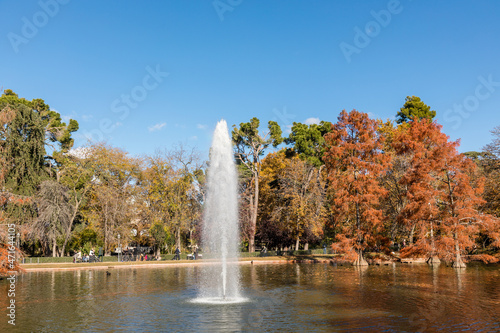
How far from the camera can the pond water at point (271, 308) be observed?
1368cm

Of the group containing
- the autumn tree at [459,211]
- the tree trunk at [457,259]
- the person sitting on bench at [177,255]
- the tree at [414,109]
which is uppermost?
the tree at [414,109]

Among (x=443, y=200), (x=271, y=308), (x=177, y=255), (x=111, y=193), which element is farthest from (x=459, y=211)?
(x=111, y=193)

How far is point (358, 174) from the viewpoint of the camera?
43.4 metres

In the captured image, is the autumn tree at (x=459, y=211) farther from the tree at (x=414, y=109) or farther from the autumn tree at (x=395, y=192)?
the tree at (x=414, y=109)

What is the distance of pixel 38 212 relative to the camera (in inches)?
1861

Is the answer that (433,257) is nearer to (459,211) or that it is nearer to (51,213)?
(459,211)

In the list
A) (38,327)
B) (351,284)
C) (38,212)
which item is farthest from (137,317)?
(38,212)

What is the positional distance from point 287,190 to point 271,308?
40409 millimetres

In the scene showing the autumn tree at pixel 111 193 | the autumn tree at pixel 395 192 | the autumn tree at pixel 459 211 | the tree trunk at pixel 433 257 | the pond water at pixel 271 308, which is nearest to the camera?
the pond water at pixel 271 308

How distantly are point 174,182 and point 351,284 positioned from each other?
112 ft

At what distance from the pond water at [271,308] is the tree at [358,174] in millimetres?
16316

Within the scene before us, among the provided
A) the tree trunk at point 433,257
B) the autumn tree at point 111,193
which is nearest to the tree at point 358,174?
the tree trunk at point 433,257

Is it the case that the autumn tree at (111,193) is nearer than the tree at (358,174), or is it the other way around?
the tree at (358,174)

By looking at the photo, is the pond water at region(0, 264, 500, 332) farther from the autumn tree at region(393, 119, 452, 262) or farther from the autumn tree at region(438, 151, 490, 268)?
the autumn tree at region(393, 119, 452, 262)
